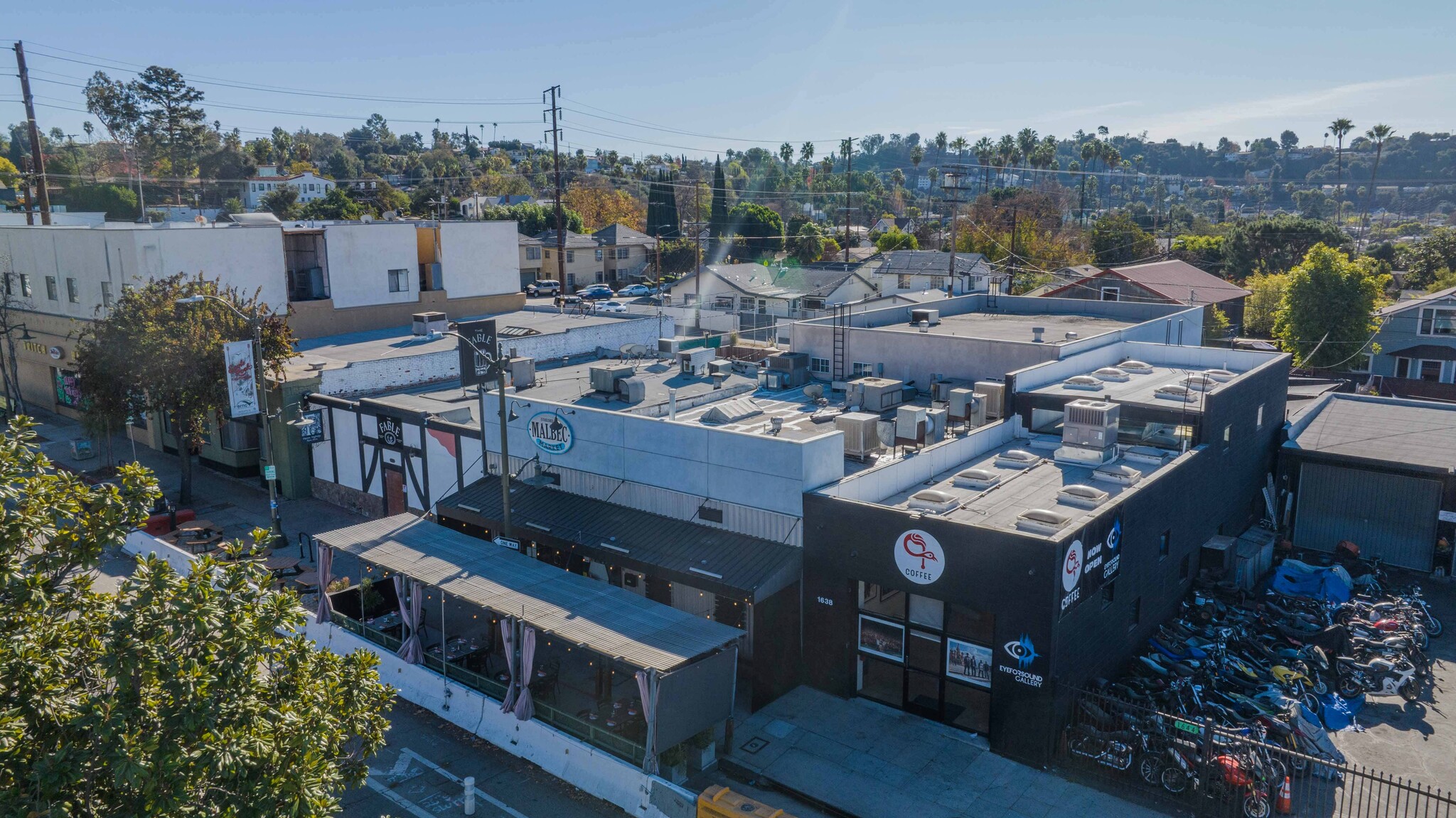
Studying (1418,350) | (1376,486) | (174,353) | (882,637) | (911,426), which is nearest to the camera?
(882,637)

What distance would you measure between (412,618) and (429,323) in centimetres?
2620

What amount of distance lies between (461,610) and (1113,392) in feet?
65.9

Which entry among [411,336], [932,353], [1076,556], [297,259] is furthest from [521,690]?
[297,259]

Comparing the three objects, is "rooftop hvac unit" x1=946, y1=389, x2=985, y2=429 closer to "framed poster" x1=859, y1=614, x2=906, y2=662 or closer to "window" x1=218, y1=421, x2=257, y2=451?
"framed poster" x1=859, y1=614, x2=906, y2=662

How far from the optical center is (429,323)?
4572 centimetres

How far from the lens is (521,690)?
19.5 meters

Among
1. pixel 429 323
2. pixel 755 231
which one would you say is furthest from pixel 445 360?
pixel 755 231

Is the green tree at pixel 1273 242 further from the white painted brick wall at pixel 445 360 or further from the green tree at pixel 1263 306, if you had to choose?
the white painted brick wall at pixel 445 360

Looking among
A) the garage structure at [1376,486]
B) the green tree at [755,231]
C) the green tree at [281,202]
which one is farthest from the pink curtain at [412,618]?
the green tree at [281,202]

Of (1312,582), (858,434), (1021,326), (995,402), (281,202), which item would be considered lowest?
(1312,582)

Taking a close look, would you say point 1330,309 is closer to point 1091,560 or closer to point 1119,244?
point 1091,560

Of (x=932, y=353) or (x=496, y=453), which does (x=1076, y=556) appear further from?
(x=496, y=453)

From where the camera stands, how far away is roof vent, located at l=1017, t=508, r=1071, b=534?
19.1m

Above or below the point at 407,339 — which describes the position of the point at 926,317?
above
